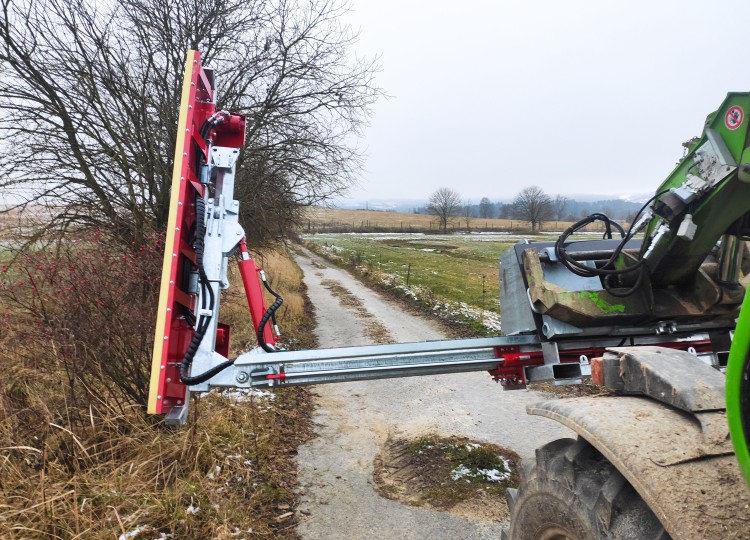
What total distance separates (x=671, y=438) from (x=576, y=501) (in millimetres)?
418

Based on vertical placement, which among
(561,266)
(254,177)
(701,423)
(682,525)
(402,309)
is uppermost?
(254,177)

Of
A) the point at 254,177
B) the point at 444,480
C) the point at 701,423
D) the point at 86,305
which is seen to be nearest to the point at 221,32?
the point at 254,177

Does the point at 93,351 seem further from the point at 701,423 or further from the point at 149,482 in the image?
the point at 701,423

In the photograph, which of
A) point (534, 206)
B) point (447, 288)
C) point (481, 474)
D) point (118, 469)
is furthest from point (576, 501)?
point (534, 206)

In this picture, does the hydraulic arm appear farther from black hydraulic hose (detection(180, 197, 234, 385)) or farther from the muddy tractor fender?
the muddy tractor fender

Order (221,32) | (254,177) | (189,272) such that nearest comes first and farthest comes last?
(189,272) < (221,32) < (254,177)

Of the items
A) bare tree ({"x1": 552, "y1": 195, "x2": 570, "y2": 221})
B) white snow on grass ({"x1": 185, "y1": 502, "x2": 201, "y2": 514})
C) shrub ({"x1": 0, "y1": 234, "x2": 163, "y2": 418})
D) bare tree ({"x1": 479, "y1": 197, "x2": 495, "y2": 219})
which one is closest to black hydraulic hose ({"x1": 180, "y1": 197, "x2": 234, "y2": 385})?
white snow on grass ({"x1": 185, "y1": 502, "x2": 201, "y2": 514})

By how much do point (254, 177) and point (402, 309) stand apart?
569 centimetres

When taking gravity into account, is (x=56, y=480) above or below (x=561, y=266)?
below

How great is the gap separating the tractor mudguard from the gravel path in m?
2.33

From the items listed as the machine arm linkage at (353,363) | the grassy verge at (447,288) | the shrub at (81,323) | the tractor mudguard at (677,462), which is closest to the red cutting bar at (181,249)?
the machine arm linkage at (353,363)

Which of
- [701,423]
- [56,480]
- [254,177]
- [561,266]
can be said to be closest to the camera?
[701,423]

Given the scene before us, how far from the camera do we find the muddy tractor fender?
132 cm

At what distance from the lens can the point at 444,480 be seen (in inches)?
165
